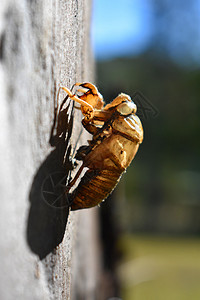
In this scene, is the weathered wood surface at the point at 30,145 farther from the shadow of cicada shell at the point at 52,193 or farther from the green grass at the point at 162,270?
the green grass at the point at 162,270

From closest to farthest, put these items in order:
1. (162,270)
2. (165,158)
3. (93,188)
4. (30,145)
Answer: (30,145) < (93,188) < (162,270) < (165,158)

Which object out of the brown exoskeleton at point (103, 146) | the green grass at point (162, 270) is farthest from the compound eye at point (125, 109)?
the green grass at point (162, 270)

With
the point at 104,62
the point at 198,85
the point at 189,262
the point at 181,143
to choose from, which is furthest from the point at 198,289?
the point at 104,62

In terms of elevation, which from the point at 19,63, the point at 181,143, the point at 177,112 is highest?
the point at 19,63

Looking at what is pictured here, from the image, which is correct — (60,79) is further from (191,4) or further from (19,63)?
(191,4)

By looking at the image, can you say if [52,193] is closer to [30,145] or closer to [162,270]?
[30,145]

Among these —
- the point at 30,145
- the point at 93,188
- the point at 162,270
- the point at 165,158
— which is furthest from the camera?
the point at 165,158

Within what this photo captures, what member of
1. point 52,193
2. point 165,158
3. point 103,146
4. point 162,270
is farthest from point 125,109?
point 165,158
